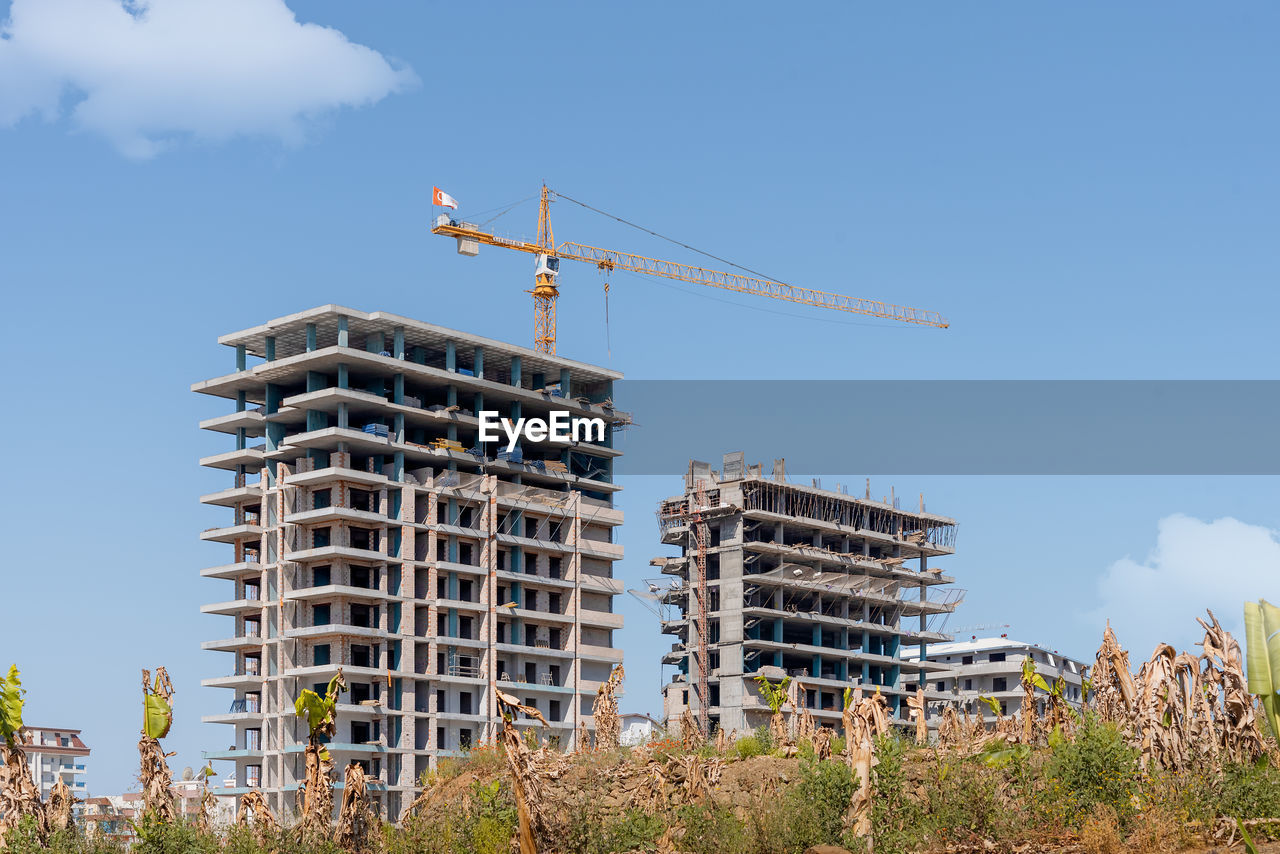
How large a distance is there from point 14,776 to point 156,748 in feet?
13.8

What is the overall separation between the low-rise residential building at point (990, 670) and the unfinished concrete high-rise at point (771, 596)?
23.6 metres

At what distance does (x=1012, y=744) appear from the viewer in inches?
1935

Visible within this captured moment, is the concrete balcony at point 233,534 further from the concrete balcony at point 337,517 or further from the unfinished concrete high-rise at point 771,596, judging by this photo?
the unfinished concrete high-rise at point 771,596

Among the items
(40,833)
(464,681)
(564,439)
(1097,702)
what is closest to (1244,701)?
(1097,702)

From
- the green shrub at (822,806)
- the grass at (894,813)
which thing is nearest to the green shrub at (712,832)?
the grass at (894,813)

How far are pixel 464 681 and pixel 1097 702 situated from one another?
6799cm

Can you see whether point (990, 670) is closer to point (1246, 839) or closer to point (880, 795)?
point (880, 795)

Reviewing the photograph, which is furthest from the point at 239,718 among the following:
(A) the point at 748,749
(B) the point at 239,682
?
(A) the point at 748,749

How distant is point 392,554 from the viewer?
11088 cm

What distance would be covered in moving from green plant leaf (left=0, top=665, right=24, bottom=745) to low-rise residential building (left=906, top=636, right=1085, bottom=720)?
13006 cm

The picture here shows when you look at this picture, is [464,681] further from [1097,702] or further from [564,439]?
[1097,702]

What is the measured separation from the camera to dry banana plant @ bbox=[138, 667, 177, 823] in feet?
155

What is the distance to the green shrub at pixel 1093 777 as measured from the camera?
38781mm

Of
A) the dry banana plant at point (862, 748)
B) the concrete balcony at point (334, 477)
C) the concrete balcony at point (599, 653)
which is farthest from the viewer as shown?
the concrete balcony at point (599, 653)
